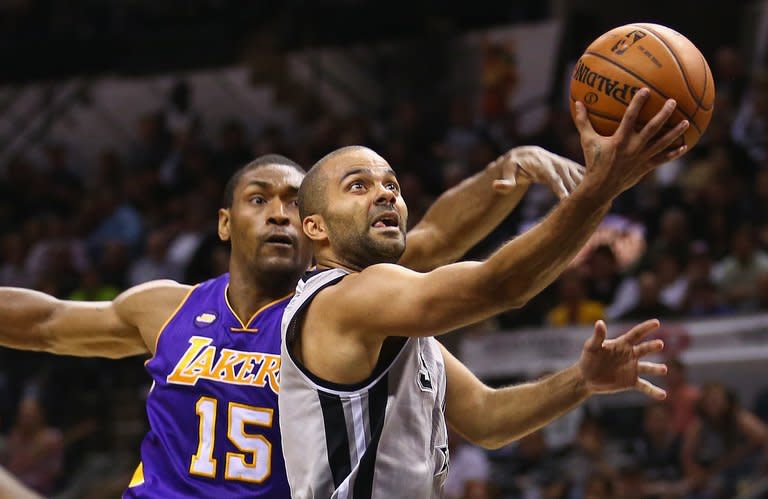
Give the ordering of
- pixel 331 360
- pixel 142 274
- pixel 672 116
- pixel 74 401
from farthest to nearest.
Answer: pixel 142 274, pixel 74 401, pixel 331 360, pixel 672 116

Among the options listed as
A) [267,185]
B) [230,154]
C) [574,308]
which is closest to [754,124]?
[574,308]

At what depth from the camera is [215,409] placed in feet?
13.9

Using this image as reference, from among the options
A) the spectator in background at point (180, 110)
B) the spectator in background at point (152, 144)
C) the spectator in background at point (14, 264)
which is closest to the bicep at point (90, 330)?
the spectator in background at point (14, 264)

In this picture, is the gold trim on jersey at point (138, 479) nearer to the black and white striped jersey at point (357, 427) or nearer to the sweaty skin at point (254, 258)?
the sweaty skin at point (254, 258)

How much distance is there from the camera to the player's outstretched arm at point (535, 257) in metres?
3.15

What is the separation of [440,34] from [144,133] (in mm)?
3920

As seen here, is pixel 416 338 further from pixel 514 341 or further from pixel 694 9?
pixel 694 9

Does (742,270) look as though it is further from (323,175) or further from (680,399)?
(323,175)

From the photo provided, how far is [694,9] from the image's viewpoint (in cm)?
1473

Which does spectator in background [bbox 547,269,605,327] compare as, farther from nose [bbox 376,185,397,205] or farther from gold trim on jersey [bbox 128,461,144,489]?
nose [bbox 376,185,397,205]

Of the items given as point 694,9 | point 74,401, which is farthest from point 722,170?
point 74,401

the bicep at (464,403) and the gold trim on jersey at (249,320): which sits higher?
the gold trim on jersey at (249,320)

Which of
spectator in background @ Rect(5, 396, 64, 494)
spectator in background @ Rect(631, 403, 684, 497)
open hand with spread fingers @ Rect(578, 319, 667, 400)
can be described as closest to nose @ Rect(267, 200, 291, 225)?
open hand with spread fingers @ Rect(578, 319, 667, 400)

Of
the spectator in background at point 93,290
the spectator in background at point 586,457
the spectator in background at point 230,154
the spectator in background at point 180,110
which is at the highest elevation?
the spectator in background at point 180,110
